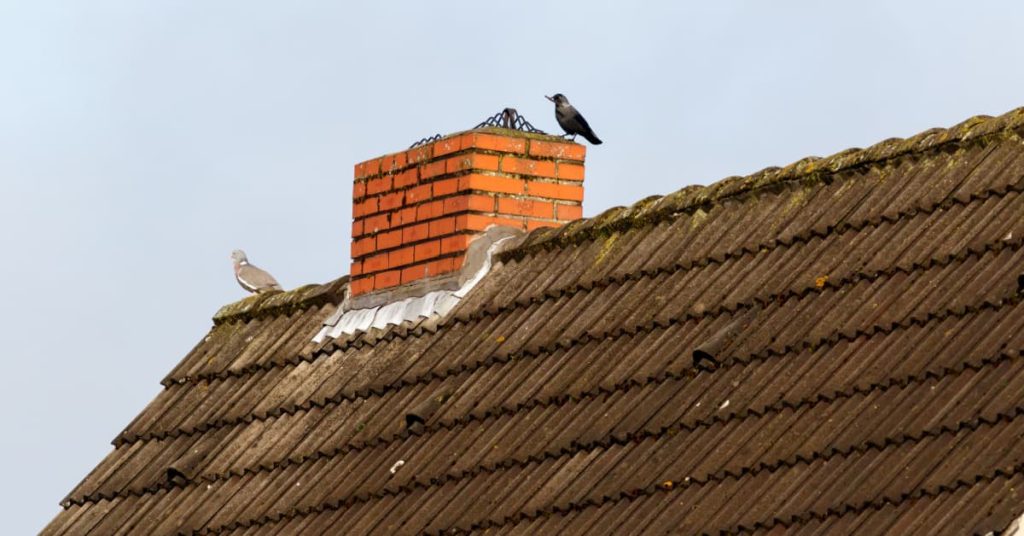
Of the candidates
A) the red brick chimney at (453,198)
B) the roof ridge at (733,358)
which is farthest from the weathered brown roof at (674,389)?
the red brick chimney at (453,198)

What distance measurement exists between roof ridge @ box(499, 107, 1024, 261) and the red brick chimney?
431 mm

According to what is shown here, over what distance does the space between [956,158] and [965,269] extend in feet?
3.04

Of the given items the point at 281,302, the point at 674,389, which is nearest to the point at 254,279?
the point at 281,302

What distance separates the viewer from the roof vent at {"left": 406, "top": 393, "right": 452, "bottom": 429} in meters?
10.2

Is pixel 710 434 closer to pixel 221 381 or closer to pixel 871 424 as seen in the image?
pixel 871 424

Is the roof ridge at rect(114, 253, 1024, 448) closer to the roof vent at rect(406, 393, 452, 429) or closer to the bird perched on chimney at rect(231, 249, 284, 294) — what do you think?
the roof vent at rect(406, 393, 452, 429)

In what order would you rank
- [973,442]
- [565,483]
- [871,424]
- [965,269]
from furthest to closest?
[565,483]
[965,269]
[871,424]
[973,442]

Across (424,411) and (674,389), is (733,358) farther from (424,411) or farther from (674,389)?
(424,411)

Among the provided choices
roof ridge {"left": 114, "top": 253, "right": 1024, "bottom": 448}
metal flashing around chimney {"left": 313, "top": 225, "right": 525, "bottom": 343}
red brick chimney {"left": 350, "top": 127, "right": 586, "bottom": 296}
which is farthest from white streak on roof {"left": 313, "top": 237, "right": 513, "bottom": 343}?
roof ridge {"left": 114, "top": 253, "right": 1024, "bottom": 448}

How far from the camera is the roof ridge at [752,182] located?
9266 millimetres

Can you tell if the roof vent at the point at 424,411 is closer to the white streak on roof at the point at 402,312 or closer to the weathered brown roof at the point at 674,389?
Answer: the weathered brown roof at the point at 674,389

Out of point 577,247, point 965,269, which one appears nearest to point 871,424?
point 965,269

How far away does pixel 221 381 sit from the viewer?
12.0 meters

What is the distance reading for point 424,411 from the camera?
10227mm
